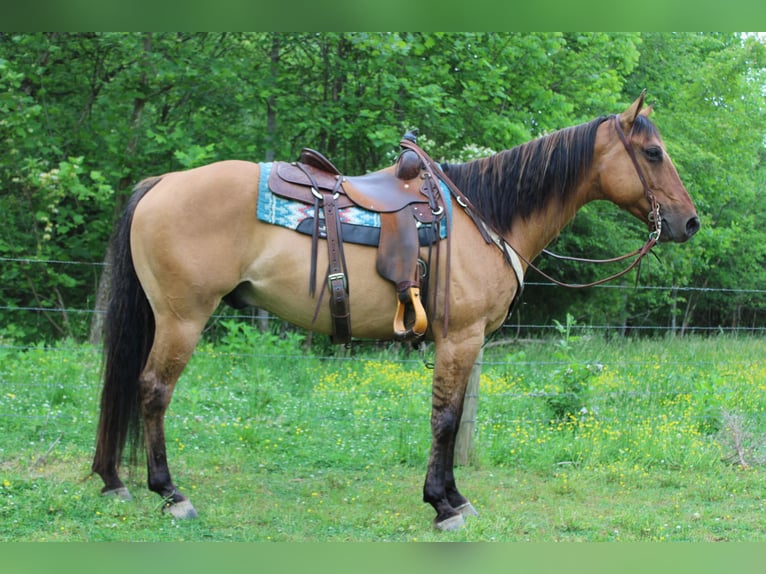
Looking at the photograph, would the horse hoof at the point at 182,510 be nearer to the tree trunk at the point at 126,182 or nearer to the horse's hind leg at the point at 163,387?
the horse's hind leg at the point at 163,387

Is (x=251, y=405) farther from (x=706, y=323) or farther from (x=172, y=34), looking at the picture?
(x=706, y=323)

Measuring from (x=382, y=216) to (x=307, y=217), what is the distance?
411mm

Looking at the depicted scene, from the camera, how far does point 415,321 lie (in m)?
3.87

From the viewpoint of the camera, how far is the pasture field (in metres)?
3.93

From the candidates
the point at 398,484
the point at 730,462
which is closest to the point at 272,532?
the point at 398,484

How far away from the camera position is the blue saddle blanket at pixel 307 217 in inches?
152

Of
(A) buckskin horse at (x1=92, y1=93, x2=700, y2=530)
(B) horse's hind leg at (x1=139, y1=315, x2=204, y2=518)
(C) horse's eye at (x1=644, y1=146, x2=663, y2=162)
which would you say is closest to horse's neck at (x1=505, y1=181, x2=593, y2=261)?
(A) buckskin horse at (x1=92, y1=93, x2=700, y2=530)

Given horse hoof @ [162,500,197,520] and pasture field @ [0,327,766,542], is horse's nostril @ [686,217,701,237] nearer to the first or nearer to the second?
pasture field @ [0,327,766,542]

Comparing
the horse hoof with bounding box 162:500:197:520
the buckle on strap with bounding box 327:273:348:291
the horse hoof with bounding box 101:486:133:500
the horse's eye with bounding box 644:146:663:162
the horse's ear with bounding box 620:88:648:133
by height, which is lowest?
the horse hoof with bounding box 101:486:133:500

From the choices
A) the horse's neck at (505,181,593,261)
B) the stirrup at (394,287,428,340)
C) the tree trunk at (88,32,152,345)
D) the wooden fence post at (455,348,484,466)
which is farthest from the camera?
the tree trunk at (88,32,152,345)

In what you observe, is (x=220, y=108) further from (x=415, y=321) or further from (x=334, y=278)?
(x=415, y=321)

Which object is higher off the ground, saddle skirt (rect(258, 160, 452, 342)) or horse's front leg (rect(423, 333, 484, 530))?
saddle skirt (rect(258, 160, 452, 342))

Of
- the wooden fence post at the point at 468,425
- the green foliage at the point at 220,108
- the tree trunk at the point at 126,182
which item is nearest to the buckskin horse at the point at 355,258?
the wooden fence post at the point at 468,425

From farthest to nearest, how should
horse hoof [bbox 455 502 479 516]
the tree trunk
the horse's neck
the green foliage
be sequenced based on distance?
the tree trunk
the green foliage
the horse's neck
horse hoof [bbox 455 502 479 516]
